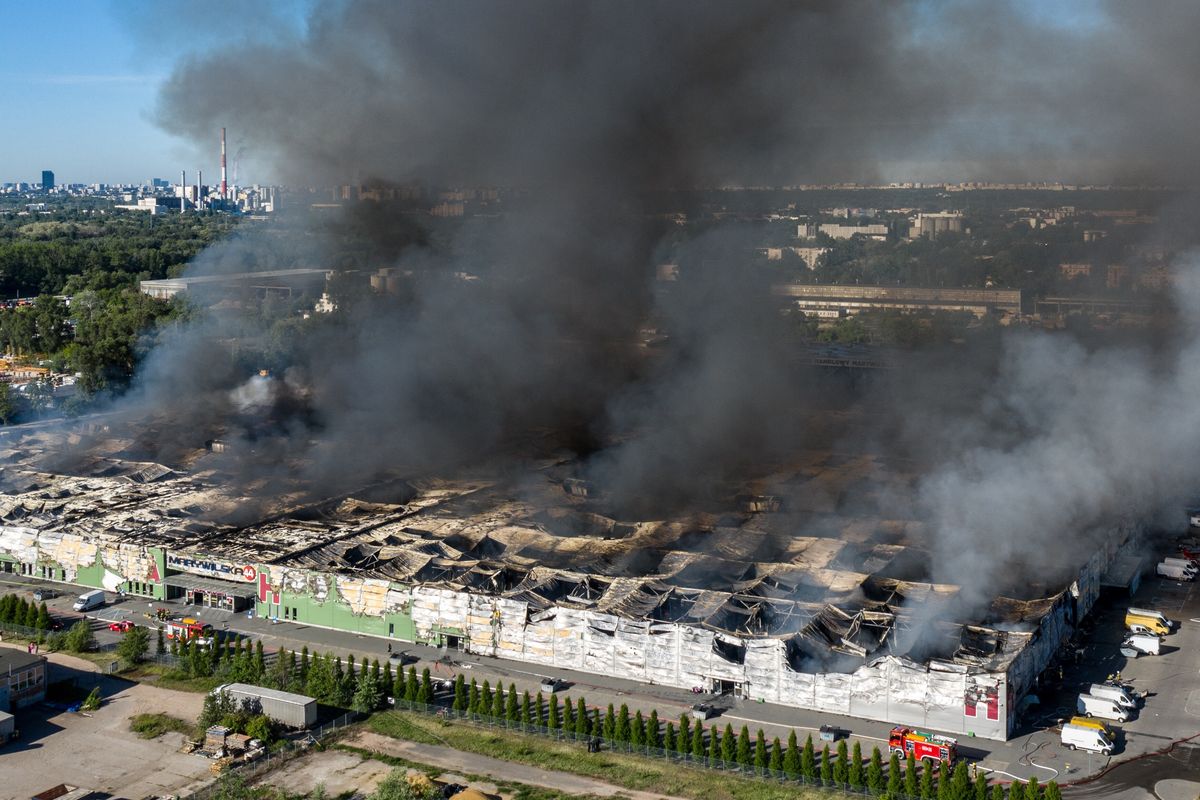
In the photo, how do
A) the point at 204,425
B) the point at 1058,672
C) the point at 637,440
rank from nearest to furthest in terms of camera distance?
the point at 1058,672 → the point at 637,440 → the point at 204,425

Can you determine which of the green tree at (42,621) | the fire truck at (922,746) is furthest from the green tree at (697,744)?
the green tree at (42,621)

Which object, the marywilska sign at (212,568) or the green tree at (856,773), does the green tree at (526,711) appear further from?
the marywilska sign at (212,568)

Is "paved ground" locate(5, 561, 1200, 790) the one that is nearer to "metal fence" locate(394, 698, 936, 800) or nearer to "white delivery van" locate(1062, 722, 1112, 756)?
"white delivery van" locate(1062, 722, 1112, 756)

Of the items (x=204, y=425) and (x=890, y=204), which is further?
(x=890, y=204)

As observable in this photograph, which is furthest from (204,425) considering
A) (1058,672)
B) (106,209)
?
(106,209)

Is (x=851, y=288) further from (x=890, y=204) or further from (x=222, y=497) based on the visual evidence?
(x=222, y=497)

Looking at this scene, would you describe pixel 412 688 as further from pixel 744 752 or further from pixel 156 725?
pixel 744 752
